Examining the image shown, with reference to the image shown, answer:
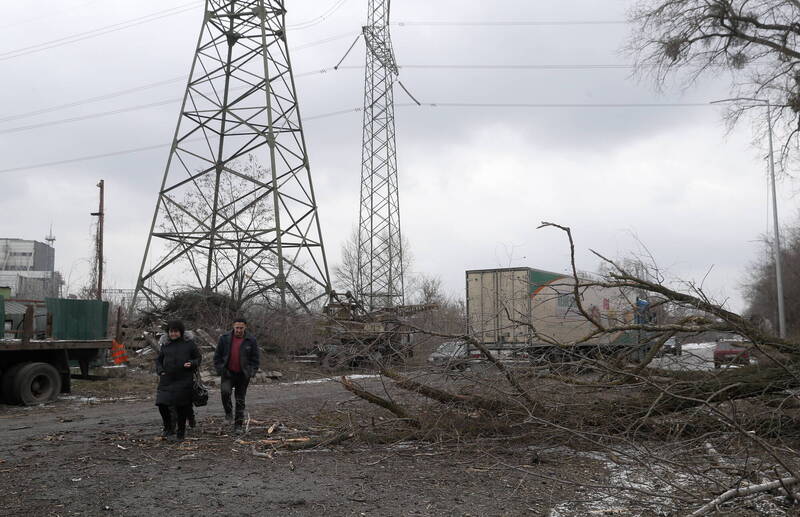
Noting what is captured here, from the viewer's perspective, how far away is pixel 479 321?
30.0ft

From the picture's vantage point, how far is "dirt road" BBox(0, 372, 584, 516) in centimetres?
571

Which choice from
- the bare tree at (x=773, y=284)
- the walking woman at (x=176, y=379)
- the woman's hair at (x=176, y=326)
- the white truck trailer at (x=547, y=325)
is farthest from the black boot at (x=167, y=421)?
the bare tree at (x=773, y=284)

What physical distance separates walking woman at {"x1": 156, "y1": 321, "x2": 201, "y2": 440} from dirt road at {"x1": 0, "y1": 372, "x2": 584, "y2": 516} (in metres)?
0.29

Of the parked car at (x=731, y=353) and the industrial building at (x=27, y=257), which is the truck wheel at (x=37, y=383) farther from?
the industrial building at (x=27, y=257)

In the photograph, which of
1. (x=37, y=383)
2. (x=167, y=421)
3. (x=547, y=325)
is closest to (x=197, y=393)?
(x=167, y=421)

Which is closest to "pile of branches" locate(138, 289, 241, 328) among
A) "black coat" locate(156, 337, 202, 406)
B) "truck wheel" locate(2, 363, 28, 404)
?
"truck wheel" locate(2, 363, 28, 404)

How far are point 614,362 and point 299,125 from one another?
1738 centimetres

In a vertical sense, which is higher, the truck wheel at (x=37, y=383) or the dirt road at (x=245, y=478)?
the truck wheel at (x=37, y=383)

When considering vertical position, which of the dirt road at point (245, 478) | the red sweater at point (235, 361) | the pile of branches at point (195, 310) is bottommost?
the dirt road at point (245, 478)

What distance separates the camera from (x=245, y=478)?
6.71 m

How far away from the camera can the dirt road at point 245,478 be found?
5715 mm

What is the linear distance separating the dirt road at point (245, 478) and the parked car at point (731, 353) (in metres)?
1.81

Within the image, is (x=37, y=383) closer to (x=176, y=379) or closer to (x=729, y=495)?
(x=176, y=379)

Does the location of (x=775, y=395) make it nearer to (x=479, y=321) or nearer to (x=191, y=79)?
(x=479, y=321)
